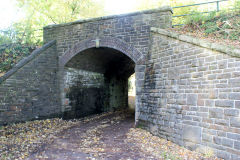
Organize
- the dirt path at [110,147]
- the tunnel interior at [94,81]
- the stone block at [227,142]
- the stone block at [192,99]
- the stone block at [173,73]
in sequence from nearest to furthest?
the stone block at [227,142] → the dirt path at [110,147] → the stone block at [192,99] → the stone block at [173,73] → the tunnel interior at [94,81]

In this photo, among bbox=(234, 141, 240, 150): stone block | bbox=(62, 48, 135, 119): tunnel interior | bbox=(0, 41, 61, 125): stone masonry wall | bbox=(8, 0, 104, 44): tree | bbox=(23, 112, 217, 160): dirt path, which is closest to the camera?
bbox=(234, 141, 240, 150): stone block

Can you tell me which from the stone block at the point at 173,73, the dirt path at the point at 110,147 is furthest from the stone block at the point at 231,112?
the stone block at the point at 173,73

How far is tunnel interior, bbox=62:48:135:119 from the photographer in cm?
991

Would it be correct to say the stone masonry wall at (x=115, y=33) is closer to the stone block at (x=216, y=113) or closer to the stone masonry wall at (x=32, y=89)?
the stone masonry wall at (x=32, y=89)

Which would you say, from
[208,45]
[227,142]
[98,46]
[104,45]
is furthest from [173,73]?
[98,46]

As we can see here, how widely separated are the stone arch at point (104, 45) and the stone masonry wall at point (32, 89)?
666 mm

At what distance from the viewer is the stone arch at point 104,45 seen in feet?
27.1

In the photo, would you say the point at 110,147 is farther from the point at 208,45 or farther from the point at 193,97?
the point at 208,45

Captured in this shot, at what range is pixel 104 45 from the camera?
9008 mm

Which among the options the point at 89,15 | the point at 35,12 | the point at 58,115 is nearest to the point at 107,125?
the point at 58,115

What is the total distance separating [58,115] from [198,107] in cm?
673

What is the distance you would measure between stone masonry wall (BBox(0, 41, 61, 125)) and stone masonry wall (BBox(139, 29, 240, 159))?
4.65 m

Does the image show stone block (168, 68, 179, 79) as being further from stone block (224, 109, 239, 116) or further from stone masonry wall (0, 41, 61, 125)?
stone masonry wall (0, 41, 61, 125)

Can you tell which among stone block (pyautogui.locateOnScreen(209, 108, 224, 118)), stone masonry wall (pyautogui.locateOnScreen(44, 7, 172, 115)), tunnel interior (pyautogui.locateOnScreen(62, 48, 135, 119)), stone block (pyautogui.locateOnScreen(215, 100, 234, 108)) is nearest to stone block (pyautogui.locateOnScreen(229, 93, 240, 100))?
stone block (pyautogui.locateOnScreen(215, 100, 234, 108))
